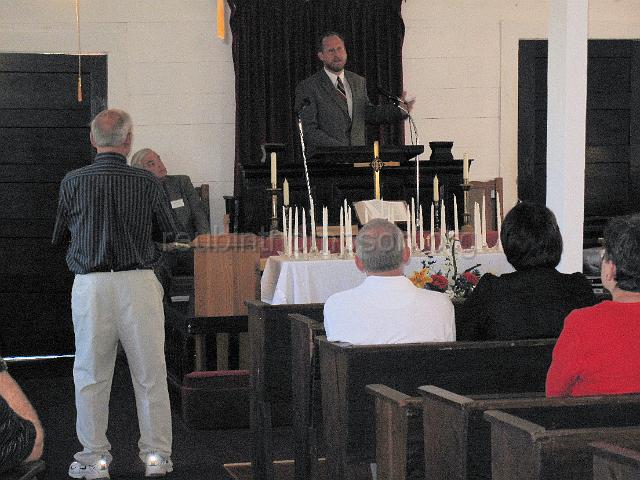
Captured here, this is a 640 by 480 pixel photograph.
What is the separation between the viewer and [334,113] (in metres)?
8.38

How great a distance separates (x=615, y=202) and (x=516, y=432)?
25.9 ft

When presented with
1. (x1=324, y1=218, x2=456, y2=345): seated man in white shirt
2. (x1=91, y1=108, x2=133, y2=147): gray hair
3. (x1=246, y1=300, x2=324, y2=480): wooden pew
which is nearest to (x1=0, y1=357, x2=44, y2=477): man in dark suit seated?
(x1=324, y1=218, x2=456, y2=345): seated man in white shirt

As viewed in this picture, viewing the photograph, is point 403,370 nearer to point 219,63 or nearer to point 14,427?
point 14,427

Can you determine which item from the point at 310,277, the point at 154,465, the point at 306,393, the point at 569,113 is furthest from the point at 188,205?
the point at 306,393

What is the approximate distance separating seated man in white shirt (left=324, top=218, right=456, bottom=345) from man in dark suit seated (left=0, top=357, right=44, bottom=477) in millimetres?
1346

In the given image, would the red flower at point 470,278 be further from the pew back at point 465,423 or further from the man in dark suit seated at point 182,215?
the man in dark suit seated at point 182,215

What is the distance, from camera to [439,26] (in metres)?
9.52

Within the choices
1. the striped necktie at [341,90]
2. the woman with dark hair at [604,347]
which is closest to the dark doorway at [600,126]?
the striped necktie at [341,90]

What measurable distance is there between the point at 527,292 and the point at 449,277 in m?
1.85

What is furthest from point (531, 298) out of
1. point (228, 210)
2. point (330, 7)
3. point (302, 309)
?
point (330, 7)

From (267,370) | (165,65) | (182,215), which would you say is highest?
(165,65)

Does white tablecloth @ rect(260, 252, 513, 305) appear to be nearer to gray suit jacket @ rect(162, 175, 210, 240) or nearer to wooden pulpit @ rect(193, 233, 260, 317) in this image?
wooden pulpit @ rect(193, 233, 260, 317)

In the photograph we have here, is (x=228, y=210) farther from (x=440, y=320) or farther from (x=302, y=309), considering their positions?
(x=440, y=320)

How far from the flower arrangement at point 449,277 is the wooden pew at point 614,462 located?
296 centimetres
